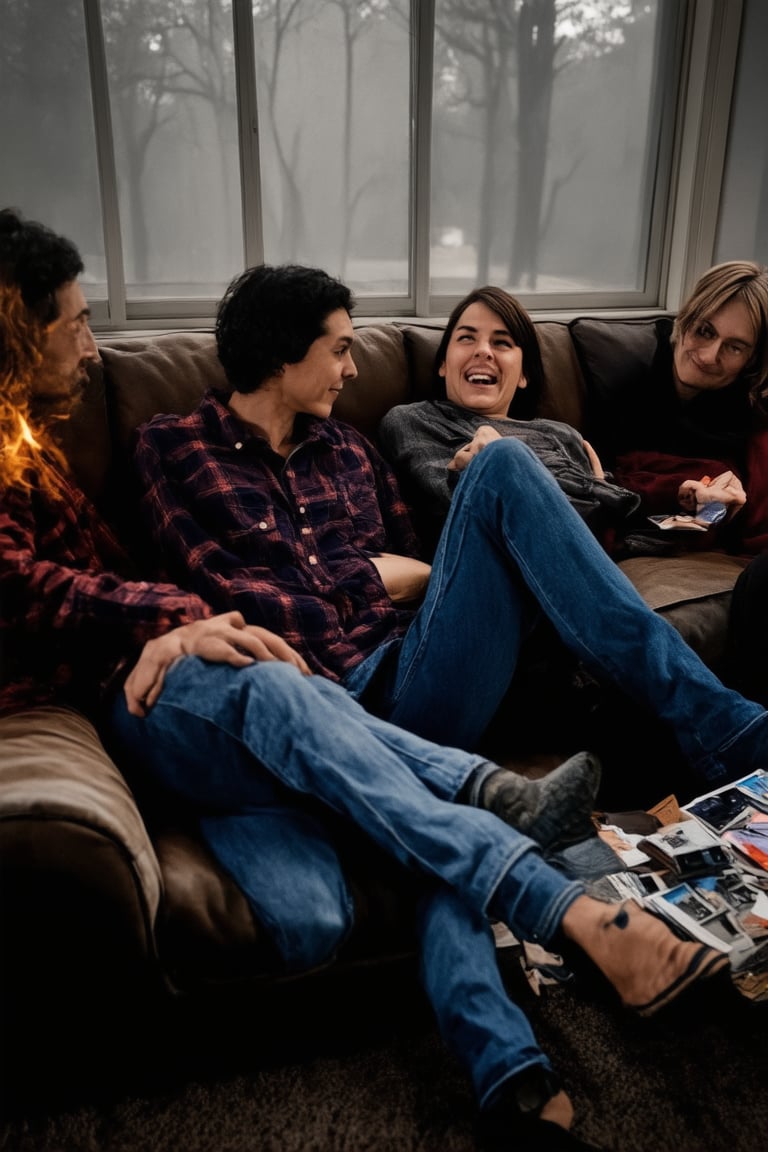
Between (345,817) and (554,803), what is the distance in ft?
0.92

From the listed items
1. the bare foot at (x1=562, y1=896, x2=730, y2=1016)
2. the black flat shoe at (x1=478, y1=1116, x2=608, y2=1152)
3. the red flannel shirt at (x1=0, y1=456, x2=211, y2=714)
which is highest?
the red flannel shirt at (x1=0, y1=456, x2=211, y2=714)

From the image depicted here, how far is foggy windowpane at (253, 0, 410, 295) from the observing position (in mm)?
2664

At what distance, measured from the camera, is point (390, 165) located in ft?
9.44

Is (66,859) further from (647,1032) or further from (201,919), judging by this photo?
(647,1032)

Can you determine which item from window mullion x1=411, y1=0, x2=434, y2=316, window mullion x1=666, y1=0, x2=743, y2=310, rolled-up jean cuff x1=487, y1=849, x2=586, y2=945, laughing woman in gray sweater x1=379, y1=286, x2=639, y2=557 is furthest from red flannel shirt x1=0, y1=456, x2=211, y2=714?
window mullion x1=666, y1=0, x2=743, y2=310

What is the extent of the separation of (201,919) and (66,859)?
20 centimetres

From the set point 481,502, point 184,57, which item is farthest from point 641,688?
point 184,57

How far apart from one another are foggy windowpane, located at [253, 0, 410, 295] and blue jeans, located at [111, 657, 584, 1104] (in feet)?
6.60

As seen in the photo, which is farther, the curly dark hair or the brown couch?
the curly dark hair

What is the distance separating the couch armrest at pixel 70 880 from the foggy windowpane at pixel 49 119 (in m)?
1.92

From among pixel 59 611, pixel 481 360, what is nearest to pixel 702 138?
pixel 481 360

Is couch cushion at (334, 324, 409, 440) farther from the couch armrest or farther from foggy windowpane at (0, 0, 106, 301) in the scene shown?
the couch armrest

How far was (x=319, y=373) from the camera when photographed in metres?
1.64

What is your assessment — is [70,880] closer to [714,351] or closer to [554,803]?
[554,803]
